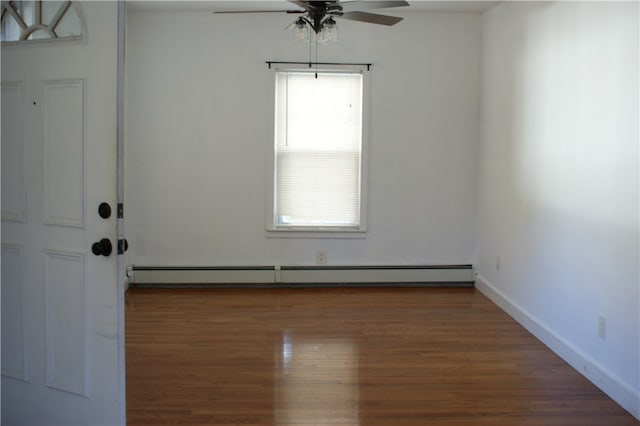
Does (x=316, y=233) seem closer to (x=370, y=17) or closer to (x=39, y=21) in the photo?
(x=370, y=17)

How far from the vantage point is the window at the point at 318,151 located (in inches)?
220

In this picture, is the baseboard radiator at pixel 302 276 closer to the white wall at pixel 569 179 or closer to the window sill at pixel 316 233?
the window sill at pixel 316 233

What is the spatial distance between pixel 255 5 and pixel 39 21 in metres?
3.00

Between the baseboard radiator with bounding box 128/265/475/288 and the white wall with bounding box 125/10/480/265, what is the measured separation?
10 cm

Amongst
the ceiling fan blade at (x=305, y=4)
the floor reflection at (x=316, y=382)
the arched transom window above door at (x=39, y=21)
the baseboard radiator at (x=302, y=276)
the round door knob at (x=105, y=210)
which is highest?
the ceiling fan blade at (x=305, y=4)

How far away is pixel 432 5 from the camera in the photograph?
5.33 meters

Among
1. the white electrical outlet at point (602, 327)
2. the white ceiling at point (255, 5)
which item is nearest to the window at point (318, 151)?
the white ceiling at point (255, 5)

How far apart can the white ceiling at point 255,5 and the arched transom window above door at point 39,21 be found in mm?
2776

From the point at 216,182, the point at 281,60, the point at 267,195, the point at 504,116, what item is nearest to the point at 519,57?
the point at 504,116

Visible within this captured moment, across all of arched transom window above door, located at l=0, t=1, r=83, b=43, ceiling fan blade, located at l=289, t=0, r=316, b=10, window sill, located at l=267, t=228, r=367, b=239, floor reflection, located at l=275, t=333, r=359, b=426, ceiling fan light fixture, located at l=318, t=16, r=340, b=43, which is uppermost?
ceiling fan blade, located at l=289, t=0, r=316, b=10

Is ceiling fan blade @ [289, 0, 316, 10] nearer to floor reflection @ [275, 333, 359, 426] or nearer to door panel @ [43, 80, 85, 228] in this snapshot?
door panel @ [43, 80, 85, 228]

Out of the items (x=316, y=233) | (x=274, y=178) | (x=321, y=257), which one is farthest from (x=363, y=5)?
(x=321, y=257)

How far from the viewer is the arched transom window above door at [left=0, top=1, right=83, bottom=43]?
239 centimetres

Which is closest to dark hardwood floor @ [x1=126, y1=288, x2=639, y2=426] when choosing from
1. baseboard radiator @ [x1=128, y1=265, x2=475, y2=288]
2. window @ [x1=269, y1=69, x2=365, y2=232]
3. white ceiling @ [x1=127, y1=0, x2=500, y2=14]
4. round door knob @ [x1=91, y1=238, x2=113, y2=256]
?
baseboard radiator @ [x1=128, y1=265, x2=475, y2=288]
